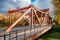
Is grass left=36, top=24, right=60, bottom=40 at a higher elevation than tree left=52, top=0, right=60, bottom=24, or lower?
lower

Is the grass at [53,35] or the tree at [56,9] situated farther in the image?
the grass at [53,35]

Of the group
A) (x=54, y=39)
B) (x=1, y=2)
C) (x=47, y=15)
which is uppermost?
(x=1, y=2)

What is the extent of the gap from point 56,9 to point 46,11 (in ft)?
20.1

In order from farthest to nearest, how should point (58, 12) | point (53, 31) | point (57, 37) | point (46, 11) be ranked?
point (46, 11) < point (53, 31) < point (57, 37) < point (58, 12)

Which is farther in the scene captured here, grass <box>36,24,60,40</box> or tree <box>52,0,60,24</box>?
grass <box>36,24,60,40</box>

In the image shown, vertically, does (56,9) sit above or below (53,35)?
→ above

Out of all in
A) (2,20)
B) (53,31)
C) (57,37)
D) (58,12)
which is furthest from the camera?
(2,20)

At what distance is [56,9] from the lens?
1083 centimetres

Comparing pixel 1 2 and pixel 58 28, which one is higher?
pixel 1 2

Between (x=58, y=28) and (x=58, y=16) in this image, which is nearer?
(x=58, y=16)

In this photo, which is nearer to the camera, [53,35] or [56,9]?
[56,9]

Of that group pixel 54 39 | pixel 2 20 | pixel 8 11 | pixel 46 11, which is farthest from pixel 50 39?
pixel 46 11

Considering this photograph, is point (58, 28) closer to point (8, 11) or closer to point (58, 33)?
point (58, 33)

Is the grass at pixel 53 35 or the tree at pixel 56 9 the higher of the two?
the tree at pixel 56 9
